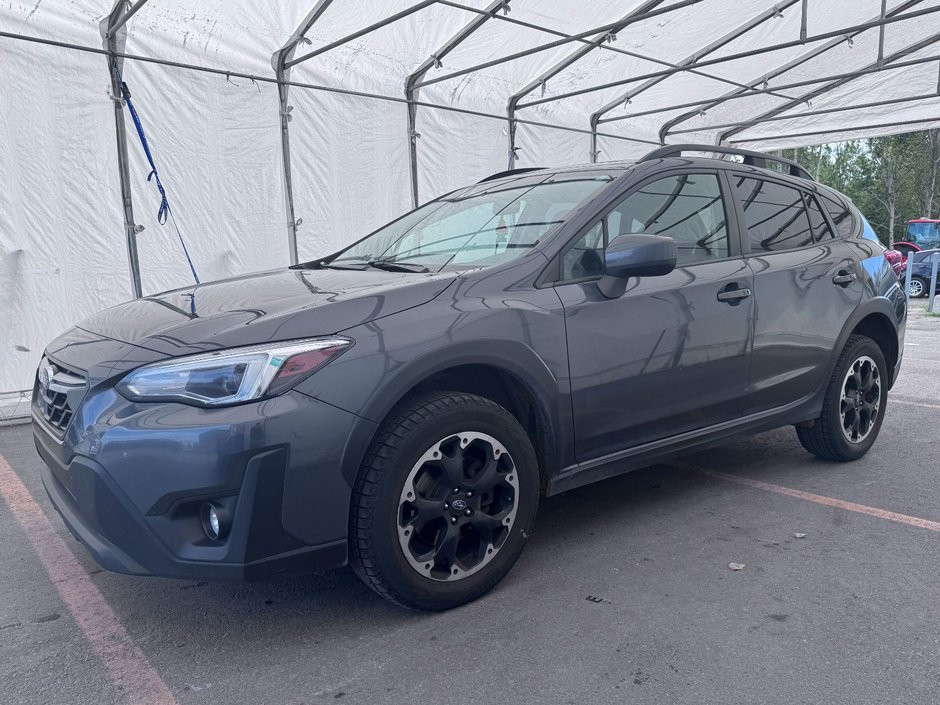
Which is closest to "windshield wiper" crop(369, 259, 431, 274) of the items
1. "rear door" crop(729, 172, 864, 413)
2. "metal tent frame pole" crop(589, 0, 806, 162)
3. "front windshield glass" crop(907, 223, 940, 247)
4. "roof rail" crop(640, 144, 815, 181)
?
"roof rail" crop(640, 144, 815, 181)

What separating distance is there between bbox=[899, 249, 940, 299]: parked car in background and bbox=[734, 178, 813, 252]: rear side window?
16.0 m

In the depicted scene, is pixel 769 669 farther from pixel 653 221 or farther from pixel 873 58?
pixel 873 58

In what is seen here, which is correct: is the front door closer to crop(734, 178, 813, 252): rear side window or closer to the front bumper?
crop(734, 178, 813, 252): rear side window

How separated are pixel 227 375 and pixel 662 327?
173 cm

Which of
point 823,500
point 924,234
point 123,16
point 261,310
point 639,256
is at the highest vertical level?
point 123,16

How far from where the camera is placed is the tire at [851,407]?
4.04 m

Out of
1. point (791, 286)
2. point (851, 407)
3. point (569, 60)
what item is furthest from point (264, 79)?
point (851, 407)

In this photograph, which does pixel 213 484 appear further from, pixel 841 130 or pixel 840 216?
pixel 841 130

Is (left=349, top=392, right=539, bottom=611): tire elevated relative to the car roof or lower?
lower

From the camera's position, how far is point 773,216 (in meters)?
3.85

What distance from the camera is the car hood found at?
2.31 meters

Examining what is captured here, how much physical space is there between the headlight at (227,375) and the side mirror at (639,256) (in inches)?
46.7

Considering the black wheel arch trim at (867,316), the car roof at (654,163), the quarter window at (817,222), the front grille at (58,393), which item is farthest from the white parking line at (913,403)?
the front grille at (58,393)

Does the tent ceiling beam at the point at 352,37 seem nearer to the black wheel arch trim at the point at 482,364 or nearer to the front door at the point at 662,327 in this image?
the front door at the point at 662,327
